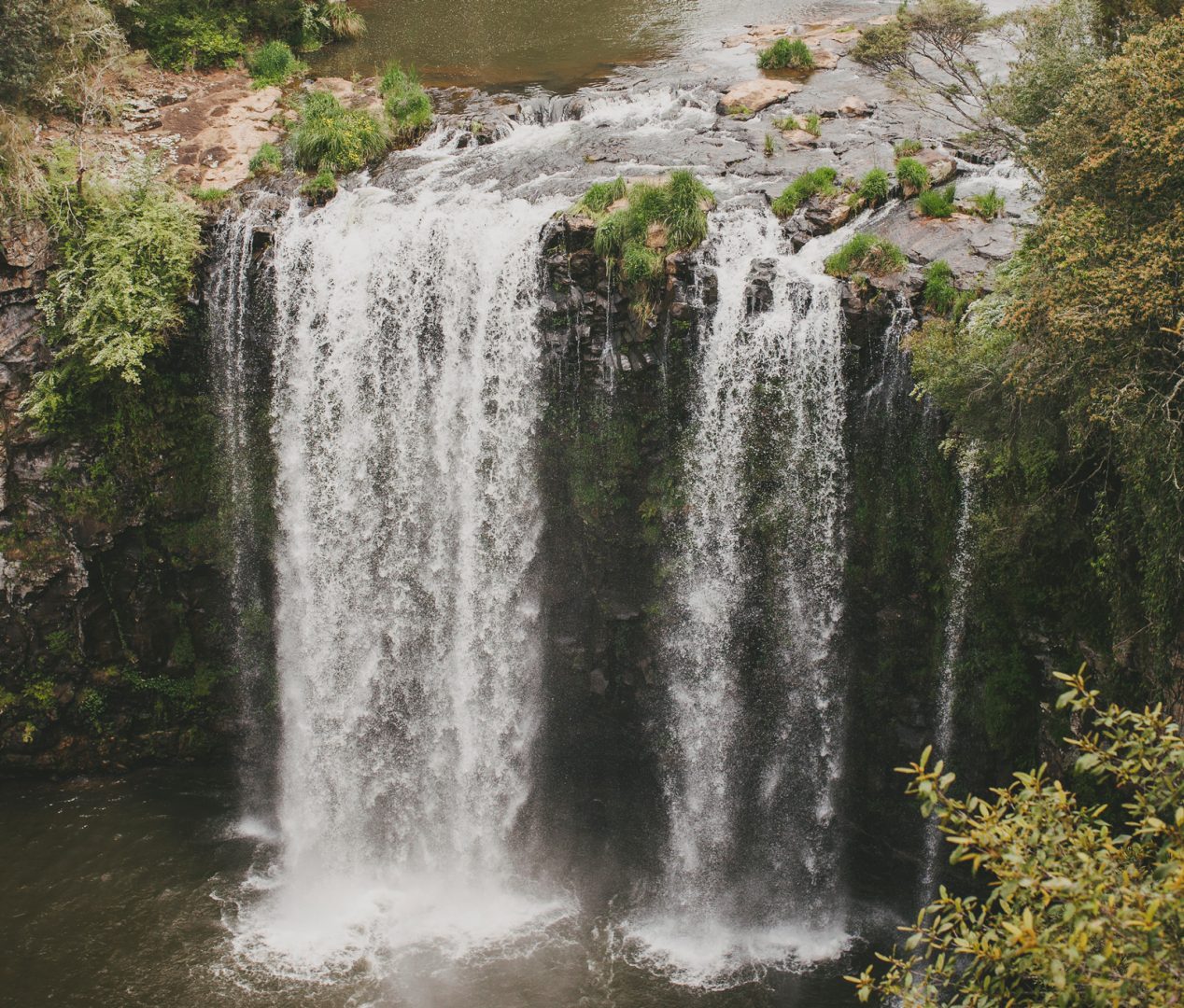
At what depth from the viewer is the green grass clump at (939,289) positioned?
12.7 meters

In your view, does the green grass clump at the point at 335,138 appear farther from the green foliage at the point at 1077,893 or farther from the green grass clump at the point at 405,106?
the green foliage at the point at 1077,893

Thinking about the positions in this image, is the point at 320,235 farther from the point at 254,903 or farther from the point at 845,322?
the point at 254,903

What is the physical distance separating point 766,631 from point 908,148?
8260 mm

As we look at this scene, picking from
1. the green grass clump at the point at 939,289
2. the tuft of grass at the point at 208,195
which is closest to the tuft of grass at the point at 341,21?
the tuft of grass at the point at 208,195

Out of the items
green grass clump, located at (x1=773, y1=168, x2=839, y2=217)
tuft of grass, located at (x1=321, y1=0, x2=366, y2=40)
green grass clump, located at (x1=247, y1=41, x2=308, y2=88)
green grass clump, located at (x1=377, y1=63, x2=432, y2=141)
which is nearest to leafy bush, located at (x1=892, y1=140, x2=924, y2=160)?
green grass clump, located at (x1=773, y1=168, x2=839, y2=217)

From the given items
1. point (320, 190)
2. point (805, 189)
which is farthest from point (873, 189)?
point (320, 190)

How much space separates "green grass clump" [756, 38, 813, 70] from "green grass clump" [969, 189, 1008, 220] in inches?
276

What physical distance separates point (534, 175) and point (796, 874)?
1194cm

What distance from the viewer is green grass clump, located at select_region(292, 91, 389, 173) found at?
1714 centimetres

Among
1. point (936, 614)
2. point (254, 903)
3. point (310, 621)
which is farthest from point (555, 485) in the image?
point (254, 903)

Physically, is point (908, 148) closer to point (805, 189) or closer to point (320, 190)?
point (805, 189)

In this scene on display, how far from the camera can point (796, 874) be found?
14.5 metres

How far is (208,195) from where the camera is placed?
635 inches

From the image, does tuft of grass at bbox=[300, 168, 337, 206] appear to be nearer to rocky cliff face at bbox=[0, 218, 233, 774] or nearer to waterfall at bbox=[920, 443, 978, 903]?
rocky cliff face at bbox=[0, 218, 233, 774]
